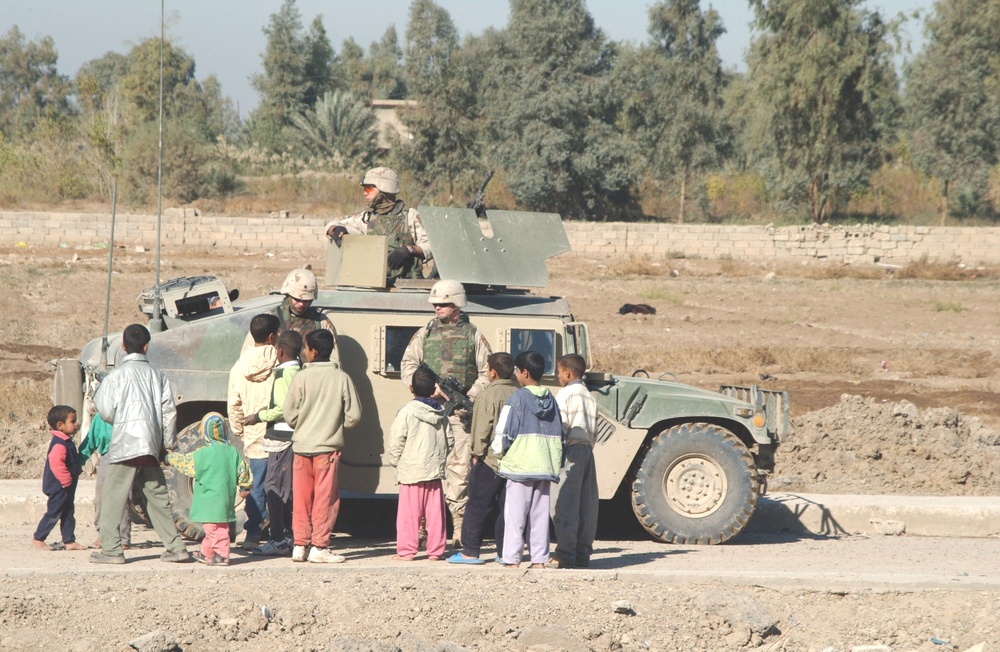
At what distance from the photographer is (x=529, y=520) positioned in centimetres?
745

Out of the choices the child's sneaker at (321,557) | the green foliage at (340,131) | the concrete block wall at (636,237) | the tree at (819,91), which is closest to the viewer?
the child's sneaker at (321,557)

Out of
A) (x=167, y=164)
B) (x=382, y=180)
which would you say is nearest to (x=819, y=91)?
(x=167, y=164)

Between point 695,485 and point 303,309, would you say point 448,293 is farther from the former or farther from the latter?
point 695,485

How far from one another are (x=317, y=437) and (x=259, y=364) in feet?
2.03

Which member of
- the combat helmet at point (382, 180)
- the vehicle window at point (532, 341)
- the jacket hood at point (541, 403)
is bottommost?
the jacket hood at point (541, 403)

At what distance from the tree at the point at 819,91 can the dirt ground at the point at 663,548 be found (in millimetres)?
13420

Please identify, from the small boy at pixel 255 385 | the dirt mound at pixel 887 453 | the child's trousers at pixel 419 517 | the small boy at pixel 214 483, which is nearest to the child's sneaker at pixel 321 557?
the child's trousers at pixel 419 517

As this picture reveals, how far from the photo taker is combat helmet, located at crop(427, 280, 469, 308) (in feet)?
25.5

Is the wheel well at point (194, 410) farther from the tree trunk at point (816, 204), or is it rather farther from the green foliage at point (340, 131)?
the green foliage at point (340, 131)

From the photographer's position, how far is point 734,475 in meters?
8.52

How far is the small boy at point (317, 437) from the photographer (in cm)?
732

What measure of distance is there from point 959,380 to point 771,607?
1354 cm

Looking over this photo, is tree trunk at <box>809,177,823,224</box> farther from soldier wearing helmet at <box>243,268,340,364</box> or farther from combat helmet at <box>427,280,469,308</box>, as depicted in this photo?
soldier wearing helmet at <box>243,268,340,364</box>

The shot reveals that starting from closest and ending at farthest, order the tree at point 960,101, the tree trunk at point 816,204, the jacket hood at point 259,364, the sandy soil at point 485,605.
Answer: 1. the sandy soil at point 485,605
2. the jacket hood at point 259,364
3. the tree trunk at point 816,204
4. the tree at point 960,101
